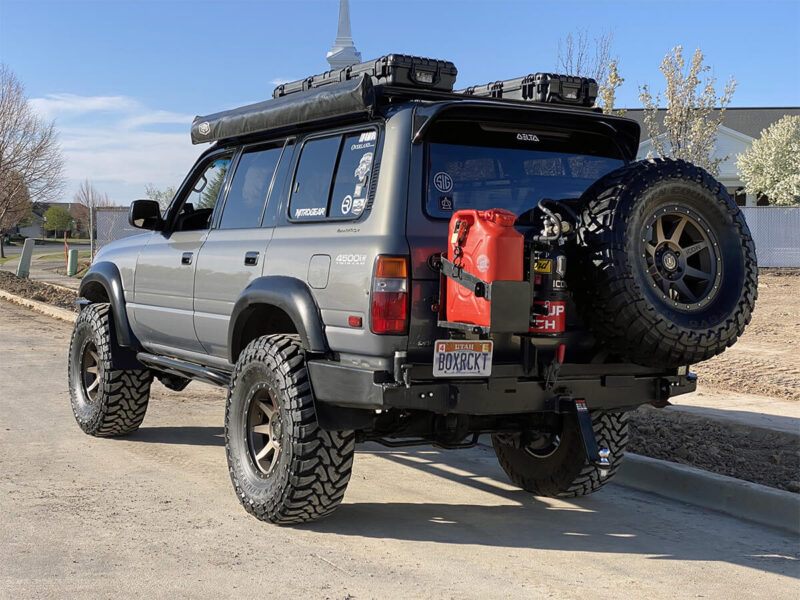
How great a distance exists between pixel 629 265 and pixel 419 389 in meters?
1.16

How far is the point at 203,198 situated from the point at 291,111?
147 centimetres

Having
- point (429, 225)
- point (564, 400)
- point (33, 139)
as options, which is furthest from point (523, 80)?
point (33, 139)

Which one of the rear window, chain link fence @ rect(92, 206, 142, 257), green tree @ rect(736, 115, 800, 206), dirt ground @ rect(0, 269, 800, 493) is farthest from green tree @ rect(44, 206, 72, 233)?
the rear window

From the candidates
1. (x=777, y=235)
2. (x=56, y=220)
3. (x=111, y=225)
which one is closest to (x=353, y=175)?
→ (x=111, y=225)

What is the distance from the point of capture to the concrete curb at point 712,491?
18.0ft

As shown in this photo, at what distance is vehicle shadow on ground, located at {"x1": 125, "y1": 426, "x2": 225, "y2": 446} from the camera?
7.36 metres

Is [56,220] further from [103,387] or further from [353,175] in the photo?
[353,175]

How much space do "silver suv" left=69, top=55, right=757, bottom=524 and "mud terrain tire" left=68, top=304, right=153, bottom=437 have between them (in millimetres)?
1717

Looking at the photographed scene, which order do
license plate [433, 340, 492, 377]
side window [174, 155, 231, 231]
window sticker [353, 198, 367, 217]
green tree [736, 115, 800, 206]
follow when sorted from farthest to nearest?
1. green tree [736, 115, 800, 206]
2. side window [174, 155, 231, 231]
3. window sticker [353, 198, 367, 217]
4. license plate [433, 340, 492, 377]

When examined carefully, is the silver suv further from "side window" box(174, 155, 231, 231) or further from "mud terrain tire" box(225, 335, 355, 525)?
"side window" box(174, 155, 231, 231)

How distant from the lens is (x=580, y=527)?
5.37 m

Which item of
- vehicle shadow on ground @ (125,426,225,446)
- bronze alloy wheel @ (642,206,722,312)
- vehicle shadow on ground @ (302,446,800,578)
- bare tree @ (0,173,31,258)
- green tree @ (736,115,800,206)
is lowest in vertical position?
vehicle shadow on ground @ (125,426,225,446)

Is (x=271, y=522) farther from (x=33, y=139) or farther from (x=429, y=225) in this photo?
(x=33, y=139)

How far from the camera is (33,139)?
32281mm
